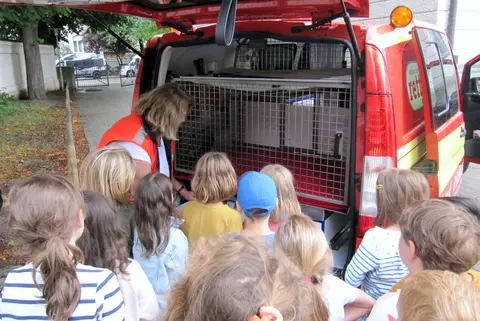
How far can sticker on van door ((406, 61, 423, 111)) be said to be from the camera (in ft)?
8.99

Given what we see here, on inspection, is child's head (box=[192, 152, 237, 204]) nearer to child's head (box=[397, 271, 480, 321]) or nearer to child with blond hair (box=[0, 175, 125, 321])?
child with blond hair (box=[0, 175, 125, 321])

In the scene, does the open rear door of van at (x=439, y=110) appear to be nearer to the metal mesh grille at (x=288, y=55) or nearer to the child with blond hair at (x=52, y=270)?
the metal mesh grille at (x=288, y=55)

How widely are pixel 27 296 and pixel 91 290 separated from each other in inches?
8.6

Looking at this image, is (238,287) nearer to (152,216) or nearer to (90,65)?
(152,216)

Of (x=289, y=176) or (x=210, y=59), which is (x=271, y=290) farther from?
(x=210, y=59)

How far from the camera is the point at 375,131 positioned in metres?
2.35

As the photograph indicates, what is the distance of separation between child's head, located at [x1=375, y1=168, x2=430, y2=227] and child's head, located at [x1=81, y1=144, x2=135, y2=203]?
141 cm

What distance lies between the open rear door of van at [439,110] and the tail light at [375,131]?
1.48 ft

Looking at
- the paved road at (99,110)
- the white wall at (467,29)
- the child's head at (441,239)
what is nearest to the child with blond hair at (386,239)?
the child's head at (441,239)

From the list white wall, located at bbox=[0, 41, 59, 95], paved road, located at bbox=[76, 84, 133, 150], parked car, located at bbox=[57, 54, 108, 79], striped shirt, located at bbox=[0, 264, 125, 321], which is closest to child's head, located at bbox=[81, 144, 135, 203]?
striped shirt, located at bbox=[0, 264, 125, 321]

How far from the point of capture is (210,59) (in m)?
4.03

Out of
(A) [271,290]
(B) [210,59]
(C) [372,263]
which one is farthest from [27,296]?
(B) [210,59]

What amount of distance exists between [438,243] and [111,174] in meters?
1.68

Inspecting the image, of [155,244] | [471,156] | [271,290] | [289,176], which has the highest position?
[271,290]
